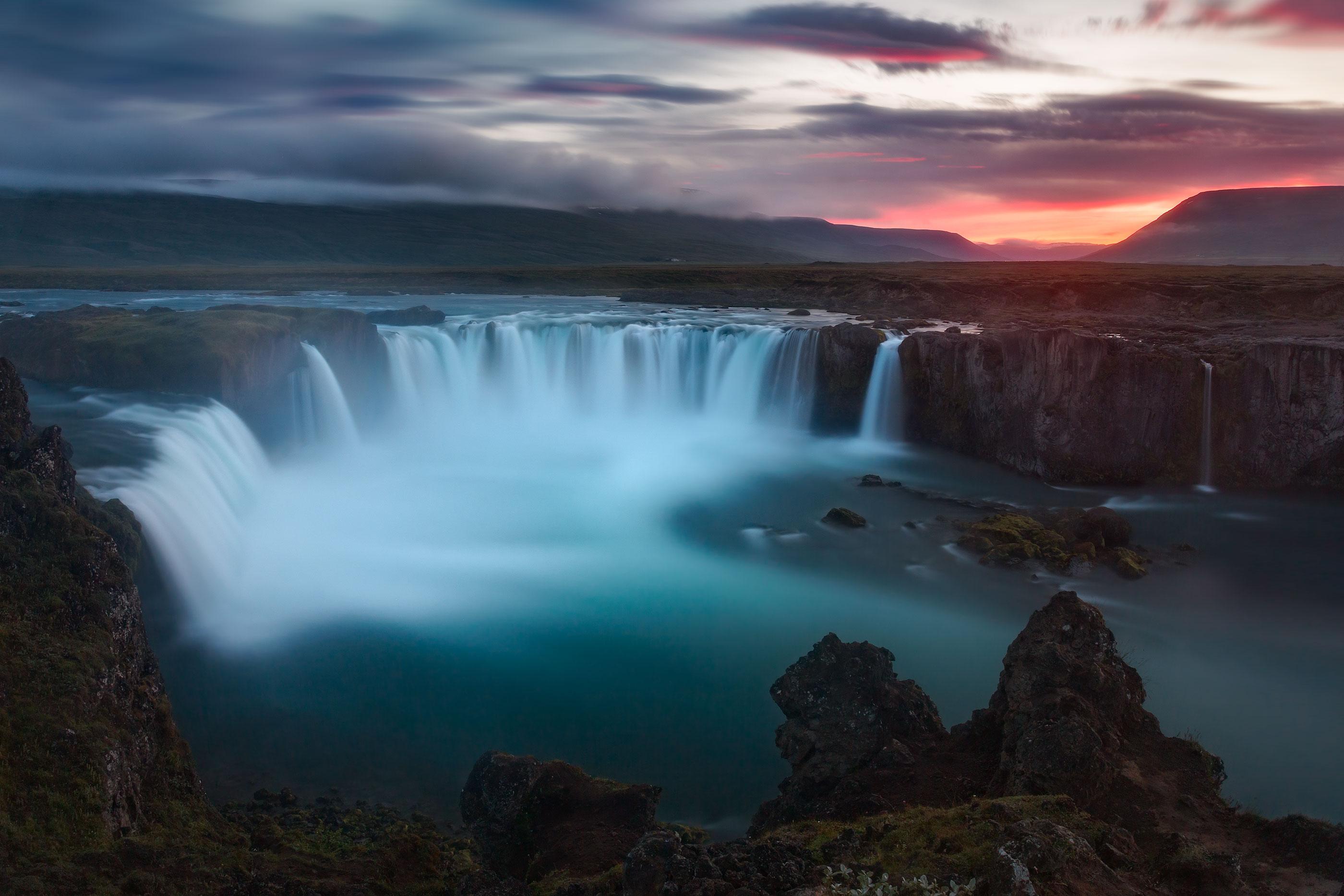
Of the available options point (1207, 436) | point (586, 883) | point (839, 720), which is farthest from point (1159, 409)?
point (586, 883)

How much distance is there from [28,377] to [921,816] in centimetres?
3030

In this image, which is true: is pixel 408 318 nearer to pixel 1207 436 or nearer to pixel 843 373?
pixel 843 373

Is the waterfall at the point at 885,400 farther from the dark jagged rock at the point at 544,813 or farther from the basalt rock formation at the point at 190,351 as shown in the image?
the dark jagged rock at the point at 544,813

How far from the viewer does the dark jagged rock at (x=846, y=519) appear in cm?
2388

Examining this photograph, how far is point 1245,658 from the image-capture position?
16.9 m

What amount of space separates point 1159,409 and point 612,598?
17669 mm

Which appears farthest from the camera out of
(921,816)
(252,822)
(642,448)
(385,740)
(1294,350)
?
(642,448)

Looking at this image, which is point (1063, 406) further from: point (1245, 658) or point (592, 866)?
point (592, 866)

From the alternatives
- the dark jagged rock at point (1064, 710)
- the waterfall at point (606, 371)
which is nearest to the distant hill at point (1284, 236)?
the waterfall at point (606, 371)

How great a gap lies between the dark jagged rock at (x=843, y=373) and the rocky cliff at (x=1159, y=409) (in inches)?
190

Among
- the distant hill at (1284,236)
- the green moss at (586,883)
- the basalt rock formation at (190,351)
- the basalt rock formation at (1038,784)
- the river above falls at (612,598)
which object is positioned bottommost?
the river above falls at (612,598)

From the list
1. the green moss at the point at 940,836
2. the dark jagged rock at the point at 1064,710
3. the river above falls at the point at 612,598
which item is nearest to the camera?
the green moss at the point at 940,836

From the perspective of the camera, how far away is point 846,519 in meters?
24.0

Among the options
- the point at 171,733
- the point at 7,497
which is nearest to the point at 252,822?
the point at 171,733
